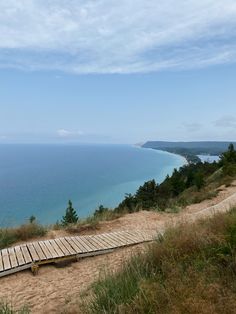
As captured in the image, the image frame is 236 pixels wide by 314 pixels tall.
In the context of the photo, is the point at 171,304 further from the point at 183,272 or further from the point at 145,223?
the point at 145,223

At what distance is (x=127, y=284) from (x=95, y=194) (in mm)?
74332

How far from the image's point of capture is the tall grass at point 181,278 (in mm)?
3359

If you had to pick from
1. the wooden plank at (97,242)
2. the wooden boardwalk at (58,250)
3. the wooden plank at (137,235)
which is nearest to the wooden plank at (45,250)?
the wooden boardwalk at (58,250)

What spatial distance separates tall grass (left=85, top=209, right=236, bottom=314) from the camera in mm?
3359

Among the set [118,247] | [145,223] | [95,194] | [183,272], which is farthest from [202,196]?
[95,194]

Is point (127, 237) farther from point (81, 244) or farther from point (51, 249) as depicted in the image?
point (51, 249)

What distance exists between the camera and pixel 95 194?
7800 centimetres

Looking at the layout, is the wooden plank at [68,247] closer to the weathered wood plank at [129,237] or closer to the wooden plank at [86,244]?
the wooden plank at [86,244]

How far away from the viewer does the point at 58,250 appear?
7.92 metres

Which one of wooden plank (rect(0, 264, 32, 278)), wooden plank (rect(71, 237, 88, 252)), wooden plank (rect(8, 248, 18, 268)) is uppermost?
wooden plank (rect(71, 237, 88, 252))

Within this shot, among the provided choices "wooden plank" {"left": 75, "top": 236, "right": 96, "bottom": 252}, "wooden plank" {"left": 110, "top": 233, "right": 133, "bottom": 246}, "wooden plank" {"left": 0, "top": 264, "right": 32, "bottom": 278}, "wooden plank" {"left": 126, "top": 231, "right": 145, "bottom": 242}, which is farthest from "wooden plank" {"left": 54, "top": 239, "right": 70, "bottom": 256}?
"wooden plank" {"left": 126, "top": 231, "right": 145, "bottom": 242}

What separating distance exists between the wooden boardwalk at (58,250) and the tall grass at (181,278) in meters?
2.73

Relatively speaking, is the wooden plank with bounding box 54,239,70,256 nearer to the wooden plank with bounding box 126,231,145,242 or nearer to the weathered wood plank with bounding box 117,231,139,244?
the weathered wood plank with bounding box 117,231,139,244

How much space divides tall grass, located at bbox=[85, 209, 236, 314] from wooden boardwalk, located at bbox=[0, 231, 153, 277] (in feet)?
8.97
